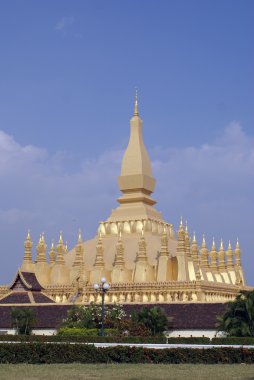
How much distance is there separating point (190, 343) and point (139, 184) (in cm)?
2584

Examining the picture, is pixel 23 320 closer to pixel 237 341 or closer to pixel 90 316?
pixel 90 316

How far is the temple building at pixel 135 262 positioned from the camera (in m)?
47.0

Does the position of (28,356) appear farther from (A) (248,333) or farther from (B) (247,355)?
(A) (248,333)

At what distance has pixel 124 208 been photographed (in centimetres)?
5591

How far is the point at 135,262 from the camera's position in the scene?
1973 inches

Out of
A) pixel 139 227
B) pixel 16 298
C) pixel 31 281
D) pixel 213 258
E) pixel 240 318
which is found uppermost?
pixel 139 227

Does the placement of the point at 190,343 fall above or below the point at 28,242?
below

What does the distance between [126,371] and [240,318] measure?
1484 cm

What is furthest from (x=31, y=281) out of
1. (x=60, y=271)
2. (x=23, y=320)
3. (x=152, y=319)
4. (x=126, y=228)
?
(x=152, y=319)

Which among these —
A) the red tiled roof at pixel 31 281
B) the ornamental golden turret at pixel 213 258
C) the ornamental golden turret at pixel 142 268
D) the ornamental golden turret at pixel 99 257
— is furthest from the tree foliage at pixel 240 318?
the ornamental golden turret at pixel 213 258

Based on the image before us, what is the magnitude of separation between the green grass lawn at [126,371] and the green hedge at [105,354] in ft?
2.00

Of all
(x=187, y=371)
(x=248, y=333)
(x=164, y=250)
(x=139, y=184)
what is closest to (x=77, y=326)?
(x=248, y=333)

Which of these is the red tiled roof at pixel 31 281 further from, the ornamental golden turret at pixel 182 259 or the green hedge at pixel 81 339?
the green hedge at pixel 81 339

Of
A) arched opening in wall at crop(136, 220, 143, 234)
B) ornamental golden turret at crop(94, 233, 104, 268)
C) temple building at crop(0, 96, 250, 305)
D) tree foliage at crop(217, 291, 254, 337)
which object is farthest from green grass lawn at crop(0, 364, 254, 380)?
arched opening in wall at crop(136, 220, 143, 234)
